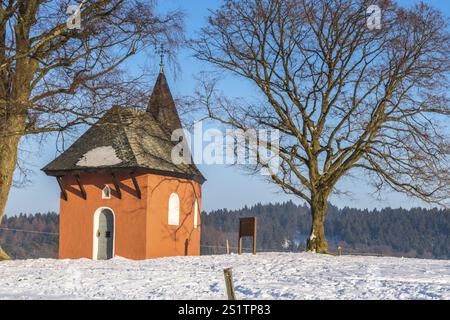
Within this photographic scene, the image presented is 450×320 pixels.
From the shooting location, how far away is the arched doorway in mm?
30109

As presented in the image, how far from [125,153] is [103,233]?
11.4 ft

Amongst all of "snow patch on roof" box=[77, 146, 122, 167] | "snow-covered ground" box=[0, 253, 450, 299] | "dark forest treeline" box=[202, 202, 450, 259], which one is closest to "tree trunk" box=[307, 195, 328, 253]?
"snow-covered ground" box=[0, 253, 450, 299]

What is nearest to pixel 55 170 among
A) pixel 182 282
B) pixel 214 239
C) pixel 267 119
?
pixel 267 119

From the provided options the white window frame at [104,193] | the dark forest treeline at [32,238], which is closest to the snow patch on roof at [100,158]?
the white window frame at [104,193]

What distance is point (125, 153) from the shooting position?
30312 mm

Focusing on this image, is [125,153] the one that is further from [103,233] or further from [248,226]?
[248,226]

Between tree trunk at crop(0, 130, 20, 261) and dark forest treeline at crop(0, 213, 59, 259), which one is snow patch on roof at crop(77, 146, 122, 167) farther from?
dark forest treeline at crop(0, 213, 59, 259)

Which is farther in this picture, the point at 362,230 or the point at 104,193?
the point at 362,230

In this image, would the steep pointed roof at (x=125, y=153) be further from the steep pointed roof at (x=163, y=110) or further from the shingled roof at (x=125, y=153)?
the steep pointed roof at (x=163, y=110)

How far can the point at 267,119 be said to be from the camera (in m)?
29.5

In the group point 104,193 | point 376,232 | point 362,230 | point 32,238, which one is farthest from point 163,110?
point 362,230

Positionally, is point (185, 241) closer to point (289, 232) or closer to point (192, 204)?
point (192, 204)

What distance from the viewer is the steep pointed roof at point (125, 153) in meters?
29.9

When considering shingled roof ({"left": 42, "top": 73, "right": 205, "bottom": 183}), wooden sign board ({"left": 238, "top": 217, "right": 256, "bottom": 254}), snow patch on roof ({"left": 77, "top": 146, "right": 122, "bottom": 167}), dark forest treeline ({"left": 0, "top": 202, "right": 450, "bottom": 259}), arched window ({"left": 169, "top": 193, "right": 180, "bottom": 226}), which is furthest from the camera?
dark forest treeline ({"left": 0, "top": 202, "right": 450, "bottom": 259})
